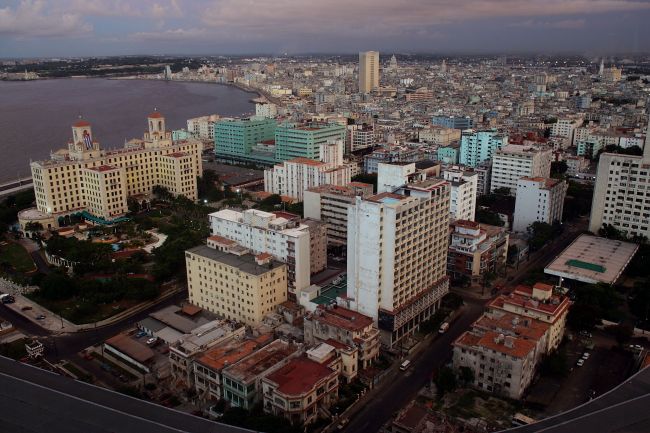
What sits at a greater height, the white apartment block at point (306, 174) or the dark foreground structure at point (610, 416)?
the white apartment block at point (306, 174)

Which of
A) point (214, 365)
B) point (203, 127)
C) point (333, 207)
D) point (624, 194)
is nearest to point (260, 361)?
point (214, 365)

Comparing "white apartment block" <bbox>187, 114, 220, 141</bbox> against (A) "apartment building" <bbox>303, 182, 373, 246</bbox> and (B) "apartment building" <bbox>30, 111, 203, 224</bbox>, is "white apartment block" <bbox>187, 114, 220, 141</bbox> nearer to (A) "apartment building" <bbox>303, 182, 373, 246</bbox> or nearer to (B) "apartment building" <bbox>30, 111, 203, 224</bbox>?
(B) "apartment building" <bbox>30, 111, 203, 224</bbox>

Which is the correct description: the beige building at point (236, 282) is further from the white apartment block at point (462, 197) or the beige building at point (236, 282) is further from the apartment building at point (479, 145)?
the apartment building at point (479, 145)

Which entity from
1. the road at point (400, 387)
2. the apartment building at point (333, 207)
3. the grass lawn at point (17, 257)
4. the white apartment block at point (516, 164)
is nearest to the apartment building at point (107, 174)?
the grass lawn at point (17, 257)

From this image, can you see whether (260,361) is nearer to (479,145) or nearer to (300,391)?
(300,391)

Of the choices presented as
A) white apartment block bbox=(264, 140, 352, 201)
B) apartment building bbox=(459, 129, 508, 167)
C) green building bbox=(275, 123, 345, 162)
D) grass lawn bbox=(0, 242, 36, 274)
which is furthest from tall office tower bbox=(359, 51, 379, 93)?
grass lawn bbox=(0, 242, 36, 274)

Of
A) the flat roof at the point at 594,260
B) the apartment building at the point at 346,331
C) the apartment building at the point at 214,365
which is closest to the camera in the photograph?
the apartment building at the point at 214,365

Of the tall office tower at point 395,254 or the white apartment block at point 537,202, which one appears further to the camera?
the white apartment block at point 537,202
